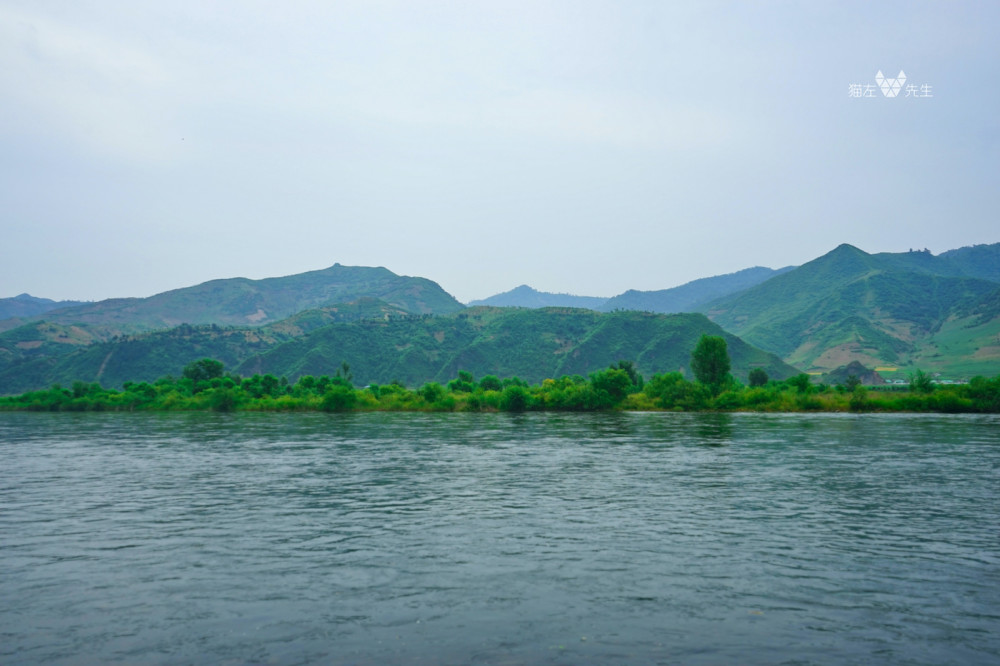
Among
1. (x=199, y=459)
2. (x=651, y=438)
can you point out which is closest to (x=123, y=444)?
(x=199, y=459)

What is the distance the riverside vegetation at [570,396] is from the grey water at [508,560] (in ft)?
234

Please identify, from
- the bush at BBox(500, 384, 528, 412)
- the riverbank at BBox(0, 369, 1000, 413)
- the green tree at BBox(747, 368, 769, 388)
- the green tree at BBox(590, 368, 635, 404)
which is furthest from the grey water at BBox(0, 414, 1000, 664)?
the green tree at BBox(747, 368, 769, 388)

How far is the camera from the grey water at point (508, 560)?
62.6 ft

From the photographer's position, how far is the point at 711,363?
142 m

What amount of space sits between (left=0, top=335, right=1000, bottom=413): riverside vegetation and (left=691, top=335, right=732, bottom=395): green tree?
21cm

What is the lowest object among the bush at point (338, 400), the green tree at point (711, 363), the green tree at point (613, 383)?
the bush at point (338, 400)

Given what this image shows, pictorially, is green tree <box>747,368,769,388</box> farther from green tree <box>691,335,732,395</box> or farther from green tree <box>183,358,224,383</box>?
green tree <box>183,358,224,383</box>

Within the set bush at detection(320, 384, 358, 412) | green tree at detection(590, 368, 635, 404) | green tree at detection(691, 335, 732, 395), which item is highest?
green tree at detection(691, 335, 732, 395)

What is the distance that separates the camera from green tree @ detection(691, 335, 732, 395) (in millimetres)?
141375

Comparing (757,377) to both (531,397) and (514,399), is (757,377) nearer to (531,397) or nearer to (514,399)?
(531,397)

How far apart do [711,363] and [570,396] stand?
29859 millimetres

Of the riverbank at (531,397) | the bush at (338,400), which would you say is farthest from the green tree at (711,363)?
the bush at (338,400)

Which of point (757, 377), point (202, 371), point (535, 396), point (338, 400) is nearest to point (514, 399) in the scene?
point (535, 396)

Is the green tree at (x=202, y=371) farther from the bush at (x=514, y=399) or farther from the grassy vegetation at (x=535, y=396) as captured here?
the bush at (x=514, y=399)
